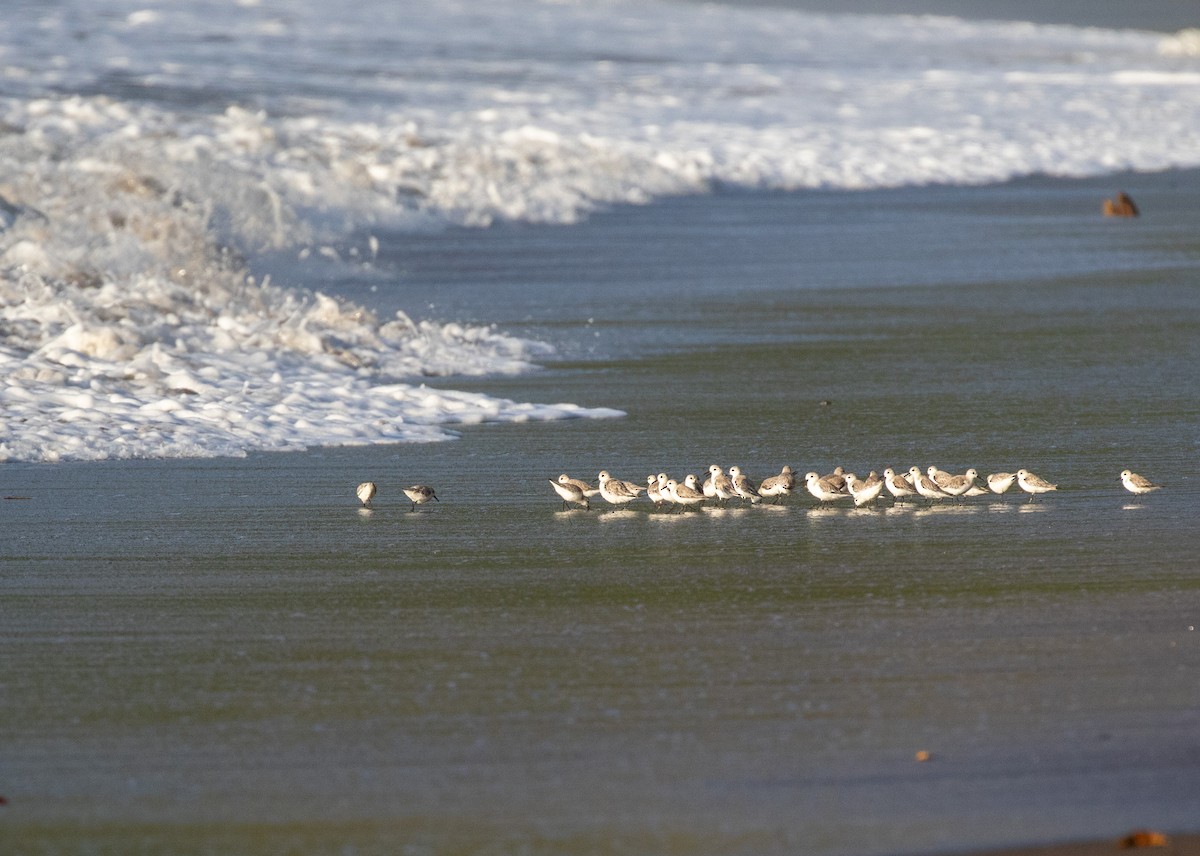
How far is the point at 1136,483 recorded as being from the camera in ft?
32.3

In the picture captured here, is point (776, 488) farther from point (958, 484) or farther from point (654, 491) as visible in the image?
point (958, 484)

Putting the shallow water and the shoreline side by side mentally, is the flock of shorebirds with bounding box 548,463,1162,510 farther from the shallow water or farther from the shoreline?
the shoreline

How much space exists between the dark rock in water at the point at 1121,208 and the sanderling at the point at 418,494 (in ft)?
64.0

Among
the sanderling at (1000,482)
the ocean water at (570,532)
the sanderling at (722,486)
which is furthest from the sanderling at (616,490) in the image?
the sanderling at (1000,482)

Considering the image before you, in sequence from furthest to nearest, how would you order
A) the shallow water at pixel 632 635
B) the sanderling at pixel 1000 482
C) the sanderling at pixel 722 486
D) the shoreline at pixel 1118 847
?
the sanderling at pixel 1000 482
the sanderling at pixel 722 486
the shallow water at pixel 632 635
the shoreline at pixel 1118 847

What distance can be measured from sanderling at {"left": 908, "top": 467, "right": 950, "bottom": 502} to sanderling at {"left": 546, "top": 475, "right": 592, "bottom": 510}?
163cm

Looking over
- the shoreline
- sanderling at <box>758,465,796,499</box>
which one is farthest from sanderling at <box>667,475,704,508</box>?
the shoreline

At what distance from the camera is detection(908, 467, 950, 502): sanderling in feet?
32.3

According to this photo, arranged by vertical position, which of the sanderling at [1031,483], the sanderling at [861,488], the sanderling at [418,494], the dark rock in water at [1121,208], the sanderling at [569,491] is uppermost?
the dark rock in water at [1121,208]

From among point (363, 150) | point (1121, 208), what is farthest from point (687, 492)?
point (363, 150)

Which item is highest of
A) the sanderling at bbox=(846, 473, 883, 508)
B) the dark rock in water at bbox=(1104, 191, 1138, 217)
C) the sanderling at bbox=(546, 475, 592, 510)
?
the dark rock in water at bbox=(1104, 191, 1138, 217)

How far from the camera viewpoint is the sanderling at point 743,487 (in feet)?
32.3

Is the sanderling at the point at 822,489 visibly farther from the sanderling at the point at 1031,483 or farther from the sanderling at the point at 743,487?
the sanderling at the point at 1031,483

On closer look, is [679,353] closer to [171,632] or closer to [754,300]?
[754,300]
